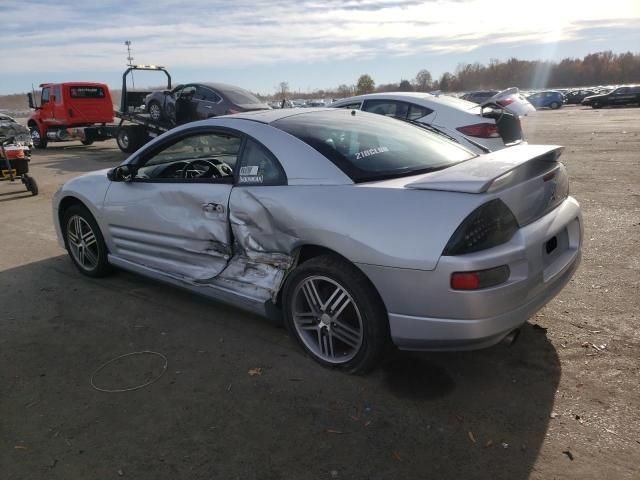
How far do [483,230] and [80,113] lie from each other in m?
18.2

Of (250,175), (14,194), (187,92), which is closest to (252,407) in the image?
(250,175)

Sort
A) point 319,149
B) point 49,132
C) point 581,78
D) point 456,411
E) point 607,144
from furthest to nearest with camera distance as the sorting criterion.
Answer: point 581,78 < point 49,132 < point 607,144 < point 319,149 < point 456,411

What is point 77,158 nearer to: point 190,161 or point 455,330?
point 190,161

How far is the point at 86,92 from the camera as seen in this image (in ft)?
58.0

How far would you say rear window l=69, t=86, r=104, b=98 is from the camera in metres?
17.5

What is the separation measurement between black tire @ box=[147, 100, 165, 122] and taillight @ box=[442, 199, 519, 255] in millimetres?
13150

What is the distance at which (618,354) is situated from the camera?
10.2 ft

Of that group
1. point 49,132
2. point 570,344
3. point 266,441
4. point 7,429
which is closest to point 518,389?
point 570,344

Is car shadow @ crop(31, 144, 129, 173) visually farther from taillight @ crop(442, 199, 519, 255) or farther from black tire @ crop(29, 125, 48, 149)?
taillight @ crop(442, 199, 519, 255)

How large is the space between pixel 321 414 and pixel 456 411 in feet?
2.33

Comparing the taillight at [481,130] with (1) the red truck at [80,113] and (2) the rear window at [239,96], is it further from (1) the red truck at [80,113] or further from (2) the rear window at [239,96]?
(1) the red truck at [80,113]

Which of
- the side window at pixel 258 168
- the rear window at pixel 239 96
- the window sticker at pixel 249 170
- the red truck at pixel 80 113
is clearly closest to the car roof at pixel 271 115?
the side window at pixel 258 168

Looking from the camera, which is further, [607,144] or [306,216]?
[607,144]

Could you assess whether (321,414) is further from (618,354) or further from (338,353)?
(618,354)
